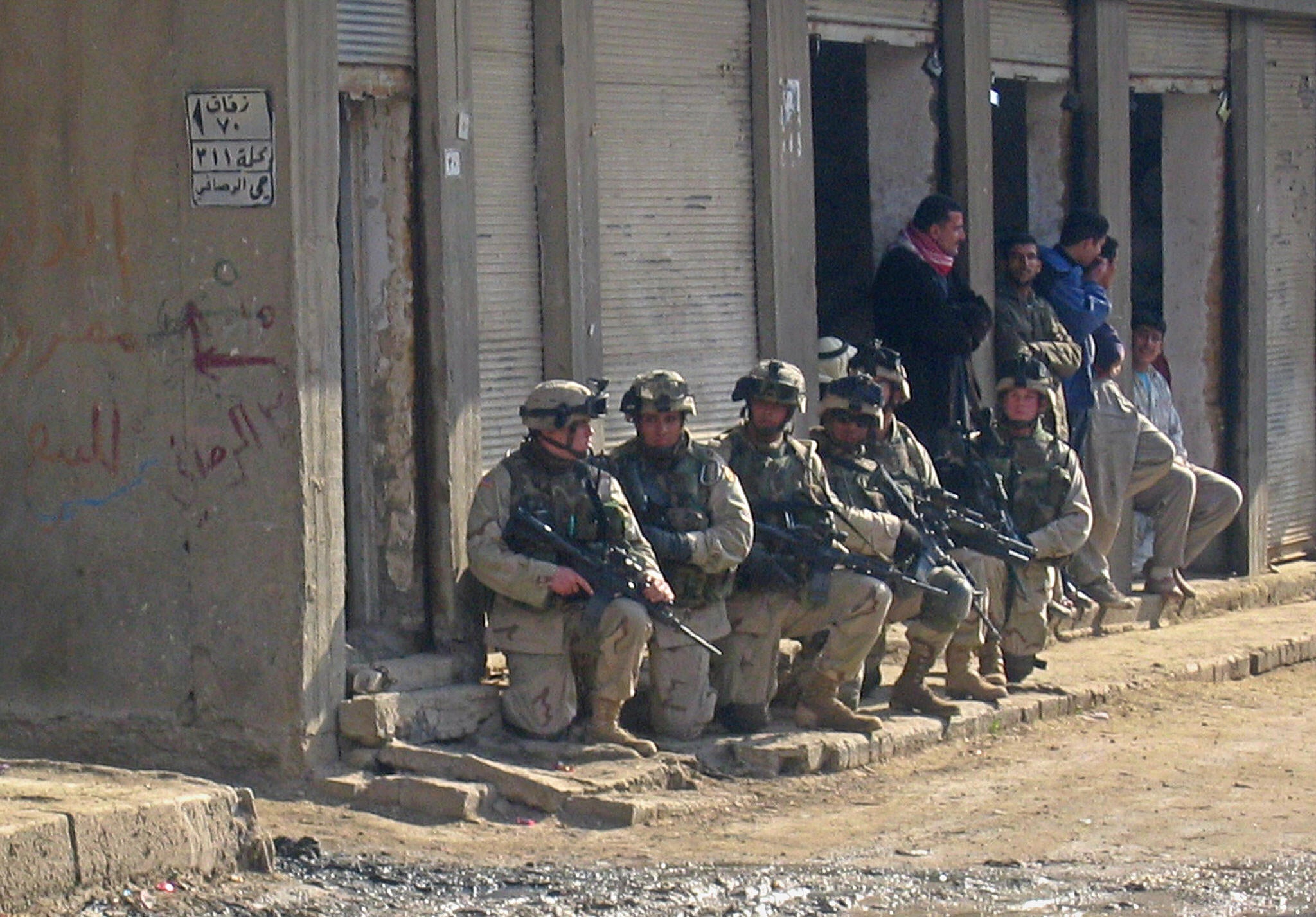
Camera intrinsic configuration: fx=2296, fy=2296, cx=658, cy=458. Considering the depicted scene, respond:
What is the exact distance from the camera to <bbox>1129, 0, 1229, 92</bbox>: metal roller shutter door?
39.5 feet

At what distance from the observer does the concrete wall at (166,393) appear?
7586 mm

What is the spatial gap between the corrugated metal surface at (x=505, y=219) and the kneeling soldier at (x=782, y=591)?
2.72ft

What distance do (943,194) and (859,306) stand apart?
78cm

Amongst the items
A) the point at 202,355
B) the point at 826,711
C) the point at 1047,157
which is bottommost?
the point at 826,711

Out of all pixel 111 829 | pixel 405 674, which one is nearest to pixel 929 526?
pixel 405 674

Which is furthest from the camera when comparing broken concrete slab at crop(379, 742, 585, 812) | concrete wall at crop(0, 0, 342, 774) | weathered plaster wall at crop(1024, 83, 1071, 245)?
weathered plaster wall at crop(1024, 83, 1071, 245)

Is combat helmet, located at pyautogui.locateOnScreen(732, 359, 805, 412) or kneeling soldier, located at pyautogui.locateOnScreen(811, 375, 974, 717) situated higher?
combat helmet, located at pyautogui.locateOnScreen(732, 359, 805, 412)

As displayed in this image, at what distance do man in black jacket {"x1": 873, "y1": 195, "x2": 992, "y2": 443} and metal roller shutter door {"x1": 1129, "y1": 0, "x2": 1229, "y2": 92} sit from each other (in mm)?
1989

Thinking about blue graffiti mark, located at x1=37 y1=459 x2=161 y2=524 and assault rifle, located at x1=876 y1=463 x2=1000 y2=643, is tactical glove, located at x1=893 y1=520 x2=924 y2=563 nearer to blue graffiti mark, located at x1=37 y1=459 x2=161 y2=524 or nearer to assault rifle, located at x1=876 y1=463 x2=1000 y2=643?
assault rifle, located at x1=876 y1=463 x2=1000 y2=643

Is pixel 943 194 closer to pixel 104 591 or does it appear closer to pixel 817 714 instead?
pixel 817 714

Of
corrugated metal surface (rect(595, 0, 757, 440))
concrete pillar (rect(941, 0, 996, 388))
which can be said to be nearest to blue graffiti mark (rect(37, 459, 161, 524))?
corrugated metal surface (rect(595, 0, 757, 440))

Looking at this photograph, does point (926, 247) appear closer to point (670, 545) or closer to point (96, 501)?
point (670, 545)

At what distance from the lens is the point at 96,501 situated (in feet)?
26.0

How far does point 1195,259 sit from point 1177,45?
121 centimetres
